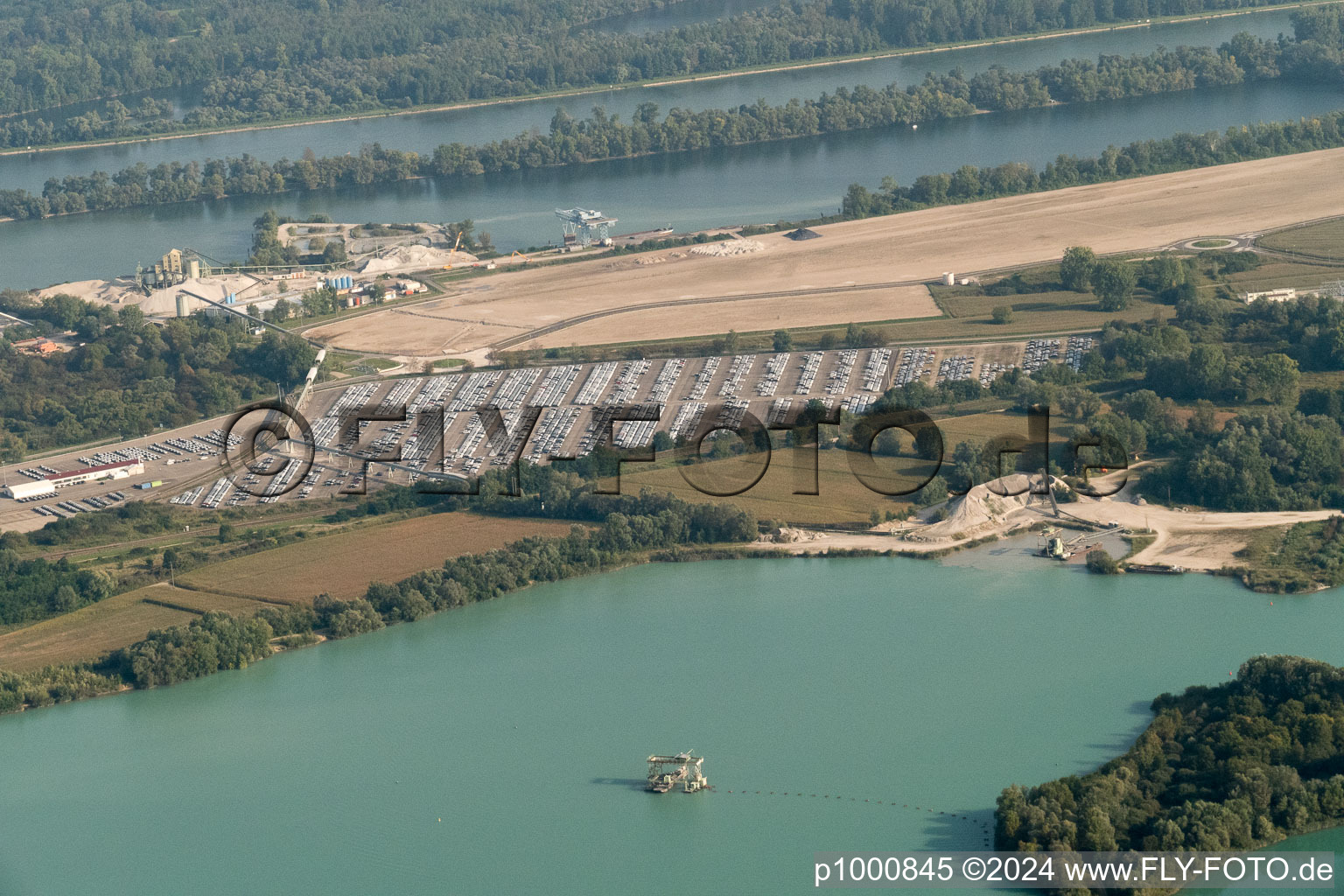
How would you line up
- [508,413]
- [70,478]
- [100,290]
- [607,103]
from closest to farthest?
[70,478], [508,413], [100,290], [607,103]

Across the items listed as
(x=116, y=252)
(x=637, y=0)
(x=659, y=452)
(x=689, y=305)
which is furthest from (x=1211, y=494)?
(x=637, y=0)

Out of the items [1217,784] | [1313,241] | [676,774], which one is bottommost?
[676,774]

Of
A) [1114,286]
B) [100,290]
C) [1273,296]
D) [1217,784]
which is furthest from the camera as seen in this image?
[100,290]

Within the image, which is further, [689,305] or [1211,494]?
[689,305]

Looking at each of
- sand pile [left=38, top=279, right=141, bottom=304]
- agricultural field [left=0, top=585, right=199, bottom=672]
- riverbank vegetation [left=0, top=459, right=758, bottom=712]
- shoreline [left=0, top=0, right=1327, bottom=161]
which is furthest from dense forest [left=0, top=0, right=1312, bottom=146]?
agricultural field [left=0, top=585, right=199, bottom=672]

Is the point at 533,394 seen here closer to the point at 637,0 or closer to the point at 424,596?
the point at 424,596

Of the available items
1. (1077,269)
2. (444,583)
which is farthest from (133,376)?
(1077,269)

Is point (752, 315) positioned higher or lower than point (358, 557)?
higher

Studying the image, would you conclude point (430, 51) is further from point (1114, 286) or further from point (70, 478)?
point (70, 478)
